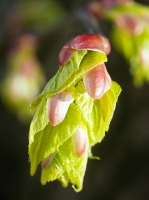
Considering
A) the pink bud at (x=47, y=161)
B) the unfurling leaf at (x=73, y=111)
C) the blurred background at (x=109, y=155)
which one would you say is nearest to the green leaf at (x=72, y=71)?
the unfurling leaf at (x=73, y=111)

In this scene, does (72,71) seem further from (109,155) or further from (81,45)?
(109,155)

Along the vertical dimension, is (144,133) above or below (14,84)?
below

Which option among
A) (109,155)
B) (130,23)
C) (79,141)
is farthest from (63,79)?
(109,155)

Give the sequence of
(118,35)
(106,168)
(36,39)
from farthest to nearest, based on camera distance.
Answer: (106,168) → (36,39) → (118,35)

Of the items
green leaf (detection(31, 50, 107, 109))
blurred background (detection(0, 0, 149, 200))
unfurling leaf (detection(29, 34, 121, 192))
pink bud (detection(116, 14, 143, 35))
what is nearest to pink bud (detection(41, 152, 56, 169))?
unfurling leaf (detection(29, 34, 121, 192))

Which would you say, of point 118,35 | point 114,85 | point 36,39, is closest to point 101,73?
point 114,85

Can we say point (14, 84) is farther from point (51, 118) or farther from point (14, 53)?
point (51, 118)
